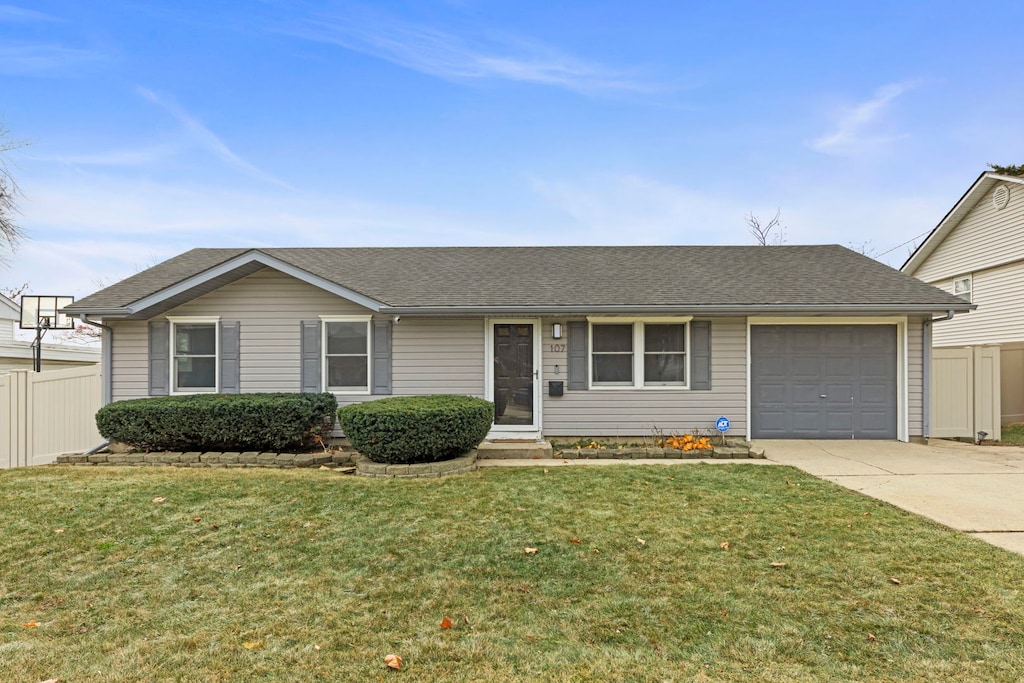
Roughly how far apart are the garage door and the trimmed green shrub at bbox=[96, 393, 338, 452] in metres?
7.85

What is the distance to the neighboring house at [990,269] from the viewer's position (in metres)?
12.5

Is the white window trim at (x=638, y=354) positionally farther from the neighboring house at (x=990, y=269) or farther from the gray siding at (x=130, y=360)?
the neighboring house at (x=990, y=269)

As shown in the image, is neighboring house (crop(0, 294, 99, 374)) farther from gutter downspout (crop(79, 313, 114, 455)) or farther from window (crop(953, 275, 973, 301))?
window (crop(953, 275, 973, 301))

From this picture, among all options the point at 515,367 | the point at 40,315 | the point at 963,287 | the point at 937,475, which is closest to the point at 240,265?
the point at 515,367

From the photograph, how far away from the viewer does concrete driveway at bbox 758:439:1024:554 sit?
471cm

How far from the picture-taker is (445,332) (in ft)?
28.4

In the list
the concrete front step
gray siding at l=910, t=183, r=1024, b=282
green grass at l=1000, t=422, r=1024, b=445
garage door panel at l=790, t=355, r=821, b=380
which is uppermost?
gray siding at l=910, t=183, r=1024, b=282

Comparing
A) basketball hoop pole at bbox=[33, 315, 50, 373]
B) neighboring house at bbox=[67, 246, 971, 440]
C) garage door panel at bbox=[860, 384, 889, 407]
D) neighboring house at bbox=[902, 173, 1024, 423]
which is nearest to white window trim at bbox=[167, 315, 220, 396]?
neighboring house at bbox=[67, 246, 971, 440]

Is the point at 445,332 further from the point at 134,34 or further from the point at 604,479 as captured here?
the point at 134,34

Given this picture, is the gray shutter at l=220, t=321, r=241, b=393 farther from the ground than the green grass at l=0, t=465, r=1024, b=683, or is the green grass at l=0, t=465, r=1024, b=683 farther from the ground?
the gray shutter at l=220, t=321, r=241, b=393

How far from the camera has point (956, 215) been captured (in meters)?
14.4

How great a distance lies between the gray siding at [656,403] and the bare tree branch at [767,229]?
738 inches

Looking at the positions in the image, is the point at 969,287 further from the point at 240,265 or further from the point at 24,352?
the point at 24,352

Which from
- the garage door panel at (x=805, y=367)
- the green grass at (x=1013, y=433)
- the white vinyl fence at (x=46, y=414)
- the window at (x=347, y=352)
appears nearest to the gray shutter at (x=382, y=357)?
the window at (x=347, y=352)
